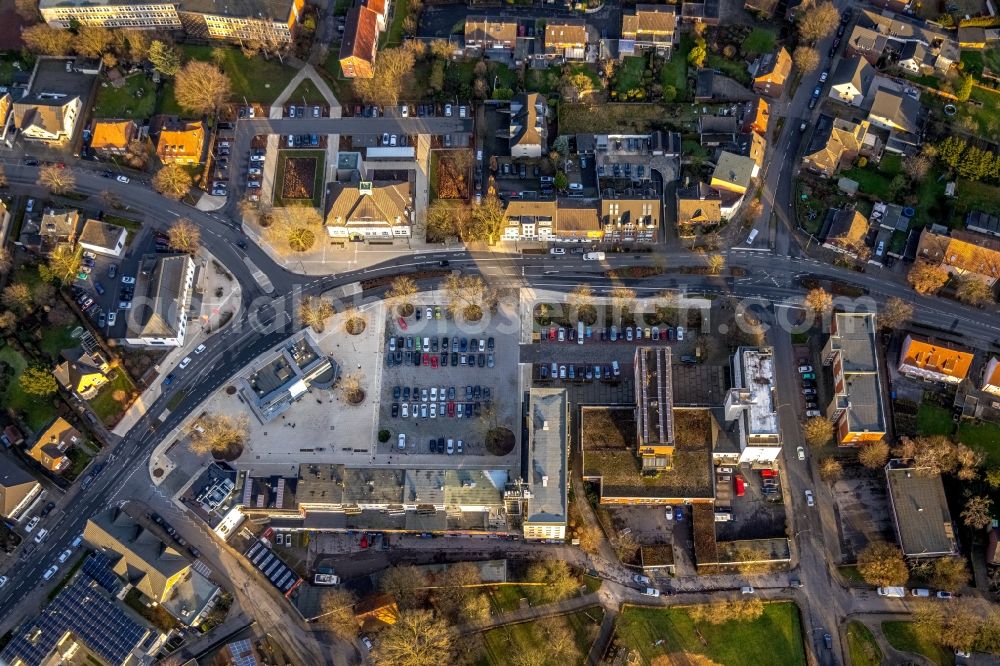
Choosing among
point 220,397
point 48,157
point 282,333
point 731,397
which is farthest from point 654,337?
point 48,157

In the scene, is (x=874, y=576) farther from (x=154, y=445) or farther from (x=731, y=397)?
(x=154, y=445)

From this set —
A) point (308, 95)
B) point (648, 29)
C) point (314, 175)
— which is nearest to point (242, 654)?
point (314, 175)

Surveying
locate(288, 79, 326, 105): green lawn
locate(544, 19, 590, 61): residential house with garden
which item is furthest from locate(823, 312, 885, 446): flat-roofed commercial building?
locate(288, 79, 326, 105): green lawn

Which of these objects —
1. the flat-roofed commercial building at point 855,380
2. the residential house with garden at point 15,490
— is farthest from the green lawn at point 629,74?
the residential house with garden at point 15,490

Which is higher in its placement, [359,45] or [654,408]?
[359,45]

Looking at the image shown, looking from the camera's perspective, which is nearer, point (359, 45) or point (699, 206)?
point (699, 206)

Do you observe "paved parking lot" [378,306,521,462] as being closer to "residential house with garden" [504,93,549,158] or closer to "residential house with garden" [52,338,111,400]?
"residential house with garden" [504,93,549,158]

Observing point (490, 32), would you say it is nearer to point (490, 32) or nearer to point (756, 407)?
point (490, 32)
